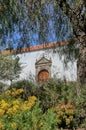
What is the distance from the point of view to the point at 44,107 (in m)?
15.6

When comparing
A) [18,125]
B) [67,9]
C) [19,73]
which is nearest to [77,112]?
[67,9]

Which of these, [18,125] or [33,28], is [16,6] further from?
[18,125]

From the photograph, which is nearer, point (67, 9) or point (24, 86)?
point (67, 9)

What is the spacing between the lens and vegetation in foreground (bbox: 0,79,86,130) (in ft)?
24.0

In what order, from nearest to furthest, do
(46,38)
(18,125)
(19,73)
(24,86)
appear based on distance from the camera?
1. (18,125)
2. (46,38)
3. (24,86)
4. (19,73)

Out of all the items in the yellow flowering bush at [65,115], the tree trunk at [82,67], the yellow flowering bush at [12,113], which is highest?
the tree trunk at [82,67]

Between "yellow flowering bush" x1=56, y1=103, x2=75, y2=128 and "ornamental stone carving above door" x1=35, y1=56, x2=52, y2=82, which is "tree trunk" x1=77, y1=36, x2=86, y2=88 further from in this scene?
"ornamental stone carving above door" x1=35, y1=56, x2=52, y2=82

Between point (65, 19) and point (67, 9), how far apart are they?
1.35 metres

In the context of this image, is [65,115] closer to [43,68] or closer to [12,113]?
[12,113]

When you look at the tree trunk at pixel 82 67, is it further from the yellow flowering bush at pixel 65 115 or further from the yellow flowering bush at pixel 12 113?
the yellow flowering bush at pixel 12 113

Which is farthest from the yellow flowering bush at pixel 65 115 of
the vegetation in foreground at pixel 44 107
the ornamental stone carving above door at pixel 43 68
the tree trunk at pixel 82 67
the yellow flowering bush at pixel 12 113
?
the ornamental stone carving above door at pixel 43 68

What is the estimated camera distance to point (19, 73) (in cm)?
3300

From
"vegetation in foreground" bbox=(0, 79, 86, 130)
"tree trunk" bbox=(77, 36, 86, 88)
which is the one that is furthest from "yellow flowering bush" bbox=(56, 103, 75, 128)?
"tree trunk" bbox=(77, 36, 86, 88)

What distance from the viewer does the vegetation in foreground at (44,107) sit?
732 cm
